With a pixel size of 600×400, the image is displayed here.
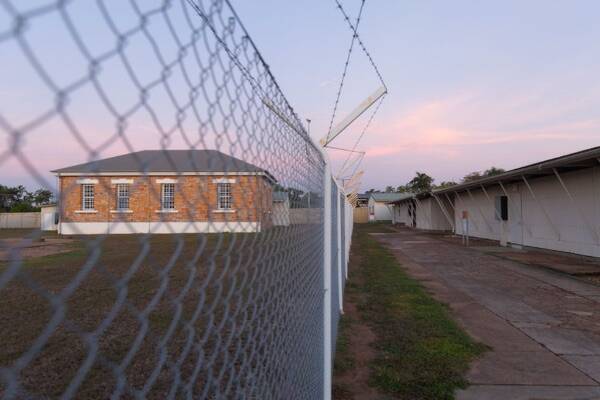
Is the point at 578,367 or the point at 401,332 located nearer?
the point at 578,367

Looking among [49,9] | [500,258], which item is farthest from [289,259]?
[500,258]

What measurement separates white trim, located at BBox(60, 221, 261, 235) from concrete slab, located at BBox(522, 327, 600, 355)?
5076 millimetres

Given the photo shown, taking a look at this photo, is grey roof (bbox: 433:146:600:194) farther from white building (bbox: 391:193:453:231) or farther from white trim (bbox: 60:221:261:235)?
white trim (bbox: 60:221:261:235)

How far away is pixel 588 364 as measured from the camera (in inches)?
177

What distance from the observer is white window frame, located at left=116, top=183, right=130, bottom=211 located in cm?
81

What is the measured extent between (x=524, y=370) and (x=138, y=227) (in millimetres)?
4625

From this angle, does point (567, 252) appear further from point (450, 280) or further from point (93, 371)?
point (93, 371)

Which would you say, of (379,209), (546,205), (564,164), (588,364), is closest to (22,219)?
(588,364)

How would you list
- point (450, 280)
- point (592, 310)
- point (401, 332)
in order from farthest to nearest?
point (450, 280) → point (592, 310) → point (401, 332)

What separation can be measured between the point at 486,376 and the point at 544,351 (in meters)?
1.18

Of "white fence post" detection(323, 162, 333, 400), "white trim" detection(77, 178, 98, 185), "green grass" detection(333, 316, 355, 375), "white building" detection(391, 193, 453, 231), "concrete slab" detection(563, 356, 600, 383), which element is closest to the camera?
"white trim" detection(77, 178, 98, 185)

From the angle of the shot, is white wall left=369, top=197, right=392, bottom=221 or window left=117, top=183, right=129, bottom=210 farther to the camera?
white wall left=369, top=197, right=392, bottom=221

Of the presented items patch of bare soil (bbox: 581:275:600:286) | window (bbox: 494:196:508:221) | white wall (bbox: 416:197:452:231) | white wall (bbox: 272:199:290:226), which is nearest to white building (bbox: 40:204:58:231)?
white wall (bbox: 272:199:290:226)

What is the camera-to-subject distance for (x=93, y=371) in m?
4.08
